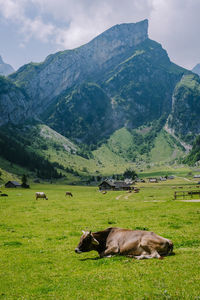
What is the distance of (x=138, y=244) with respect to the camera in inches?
531

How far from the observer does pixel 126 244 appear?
45.3 ft

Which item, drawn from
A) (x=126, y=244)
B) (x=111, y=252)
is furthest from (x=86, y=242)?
(x=126, y=244)

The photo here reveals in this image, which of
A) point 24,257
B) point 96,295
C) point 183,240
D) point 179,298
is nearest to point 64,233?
point 24,257

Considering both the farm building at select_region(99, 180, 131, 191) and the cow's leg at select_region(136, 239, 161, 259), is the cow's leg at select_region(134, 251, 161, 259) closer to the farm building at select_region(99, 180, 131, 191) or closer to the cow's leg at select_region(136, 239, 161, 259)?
the cow's leg at select_region(136, 239, 161, 259)

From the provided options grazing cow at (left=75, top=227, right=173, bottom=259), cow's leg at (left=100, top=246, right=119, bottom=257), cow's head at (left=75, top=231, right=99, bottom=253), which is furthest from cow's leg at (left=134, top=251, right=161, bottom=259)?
cow's head at (left=75, top=231, right=99, bottom=253)

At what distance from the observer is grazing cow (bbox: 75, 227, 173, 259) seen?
13.2 metres

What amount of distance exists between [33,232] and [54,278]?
11.7 meters

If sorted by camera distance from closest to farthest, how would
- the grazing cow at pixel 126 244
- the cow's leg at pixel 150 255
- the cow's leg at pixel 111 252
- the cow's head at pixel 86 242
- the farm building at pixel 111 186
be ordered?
the cow's leg at pixel 150 255
the grazing cow at pixel 126 244
the cow's leg at pixel 111 252
the cow's head at pixel 86 242
the farm building at pixel 111 186

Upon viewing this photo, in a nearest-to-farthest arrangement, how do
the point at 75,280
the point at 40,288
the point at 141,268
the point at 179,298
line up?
the point at 179,298 → the point at 40,288 → the point at 75,280 → the point at 141,268

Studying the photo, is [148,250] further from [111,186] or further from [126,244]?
[111,186]

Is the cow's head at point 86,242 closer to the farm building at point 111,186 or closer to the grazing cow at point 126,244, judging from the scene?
the grazing cow at point 126,244

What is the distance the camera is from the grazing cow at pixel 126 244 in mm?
13219

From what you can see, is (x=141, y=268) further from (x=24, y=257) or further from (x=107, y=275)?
(x=24, y=257)

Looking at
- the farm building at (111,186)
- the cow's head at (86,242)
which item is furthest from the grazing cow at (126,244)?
the farm building at (111,186)
